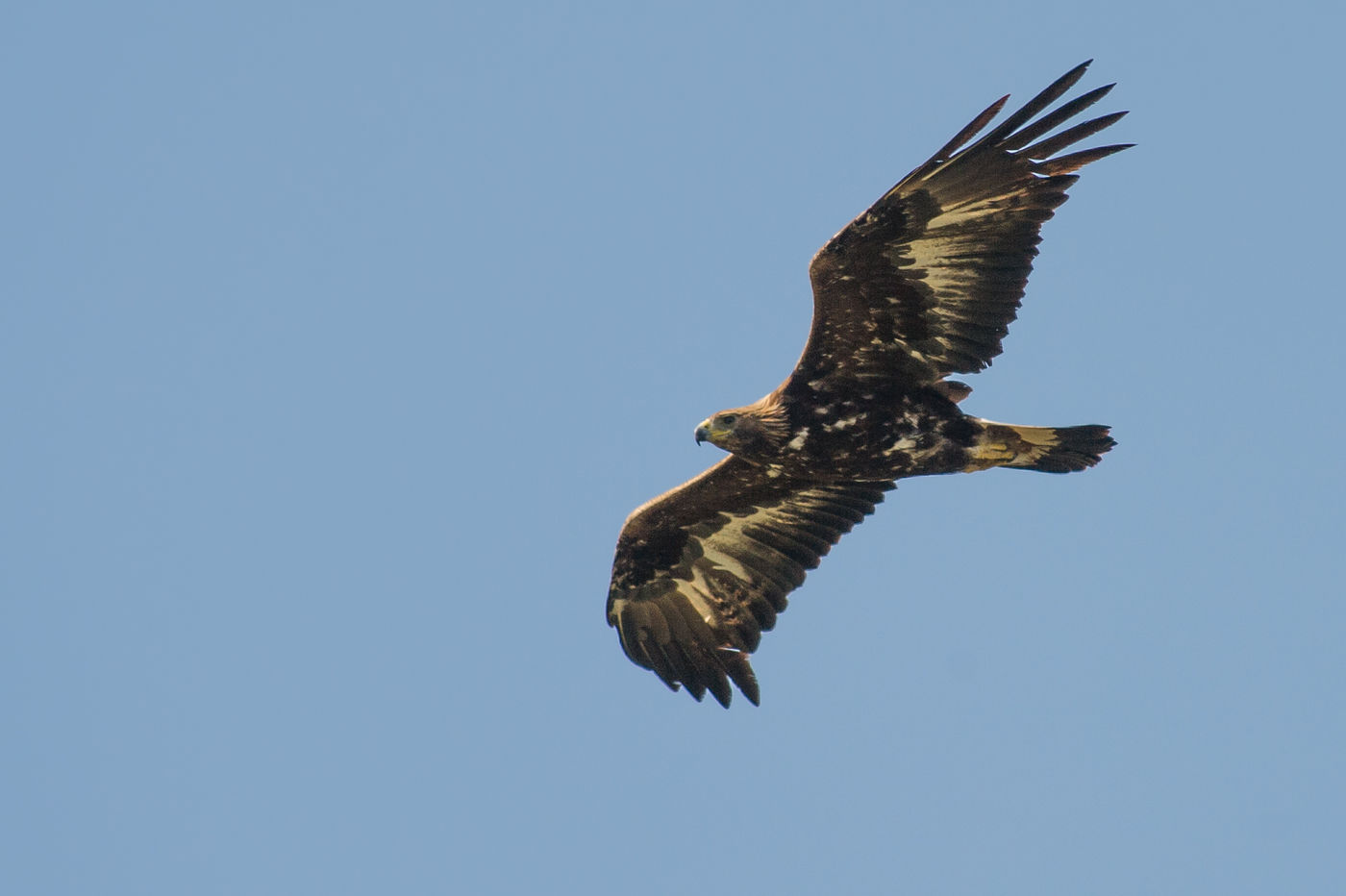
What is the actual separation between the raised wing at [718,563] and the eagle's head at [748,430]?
1.03 metres

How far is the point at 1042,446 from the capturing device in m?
13.1

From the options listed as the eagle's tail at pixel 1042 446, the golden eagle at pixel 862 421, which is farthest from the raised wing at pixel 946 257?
the eagle's tail at pixel 1042 446

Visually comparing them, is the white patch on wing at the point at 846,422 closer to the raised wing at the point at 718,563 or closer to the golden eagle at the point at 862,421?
the golden eagle at the point at 862,421

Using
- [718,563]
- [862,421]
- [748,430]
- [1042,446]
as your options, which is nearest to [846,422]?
[862,421]

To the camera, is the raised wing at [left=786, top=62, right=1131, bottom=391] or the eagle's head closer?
the raised wing at [left=786, top=62, right=1131, bottom=391]

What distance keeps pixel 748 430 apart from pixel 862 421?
0.95m

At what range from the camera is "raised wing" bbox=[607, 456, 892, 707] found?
14.8 metres

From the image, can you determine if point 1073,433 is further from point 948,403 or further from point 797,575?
point 797,575

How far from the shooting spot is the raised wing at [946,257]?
12250mm

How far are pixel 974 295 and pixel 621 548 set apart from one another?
431 centimetres

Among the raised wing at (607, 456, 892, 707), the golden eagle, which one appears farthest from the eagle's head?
the raised wing at (607, 456, 892, 707)

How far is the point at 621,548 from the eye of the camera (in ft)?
49.8

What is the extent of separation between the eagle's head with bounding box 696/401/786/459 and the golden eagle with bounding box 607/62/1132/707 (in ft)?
0.04

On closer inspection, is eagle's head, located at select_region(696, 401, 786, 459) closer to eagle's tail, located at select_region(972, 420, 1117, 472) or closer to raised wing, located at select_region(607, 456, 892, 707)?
raised wing, located at select_region(607, 456, 892, 707)
